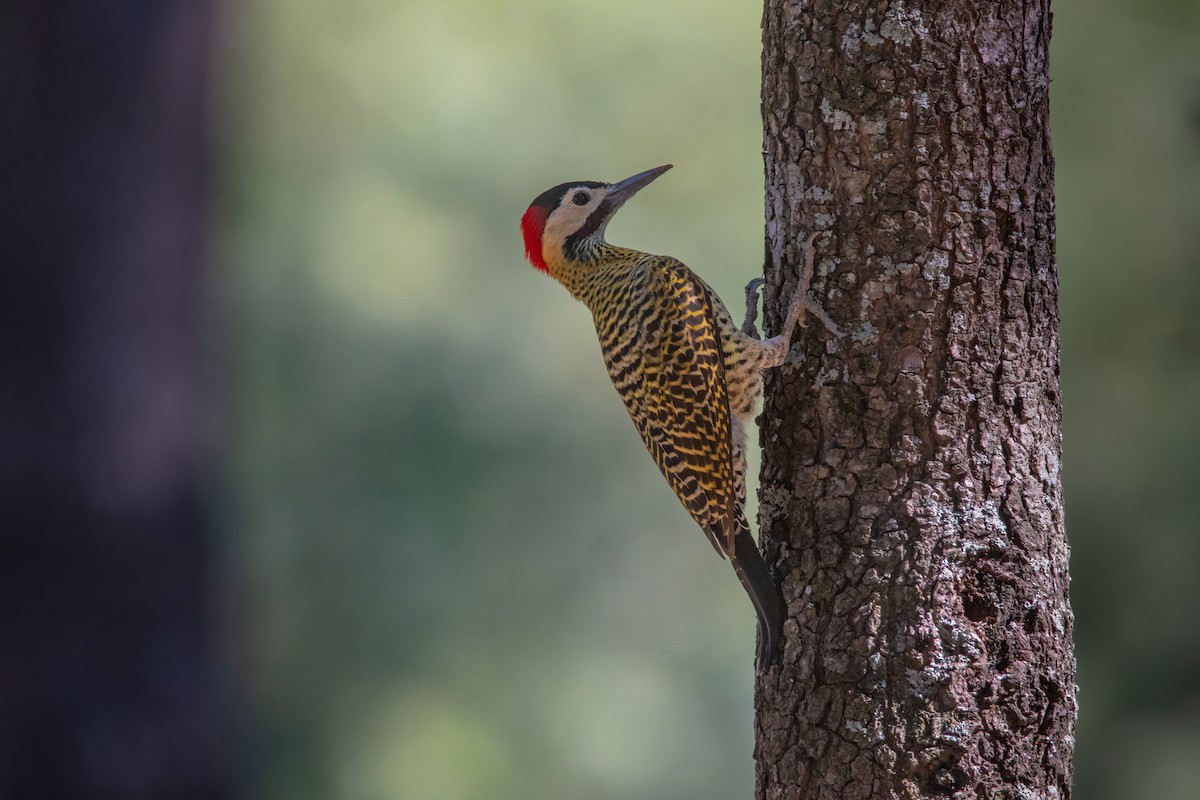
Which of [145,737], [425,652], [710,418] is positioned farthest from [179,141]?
[425,652]

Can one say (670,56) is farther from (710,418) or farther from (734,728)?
(710,418)

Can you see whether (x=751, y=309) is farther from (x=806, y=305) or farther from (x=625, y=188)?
(x=806, y=305)

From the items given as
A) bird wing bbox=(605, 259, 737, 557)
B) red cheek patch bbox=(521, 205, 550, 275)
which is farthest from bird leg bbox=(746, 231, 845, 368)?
red cheek patch bbox=(521, 205, 550, 275)

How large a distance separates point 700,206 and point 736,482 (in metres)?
9.80

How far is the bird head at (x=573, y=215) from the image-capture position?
4910 millimetres

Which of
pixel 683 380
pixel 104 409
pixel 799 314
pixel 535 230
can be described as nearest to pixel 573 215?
pixel 535 230

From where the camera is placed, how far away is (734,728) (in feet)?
46.9

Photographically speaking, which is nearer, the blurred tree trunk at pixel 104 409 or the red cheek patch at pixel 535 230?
the blurred tree trunk at pixel 104 409

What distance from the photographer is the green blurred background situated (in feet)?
45.4

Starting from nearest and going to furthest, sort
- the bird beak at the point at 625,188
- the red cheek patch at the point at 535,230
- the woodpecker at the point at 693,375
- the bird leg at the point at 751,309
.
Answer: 1. the woodpecker at the point at 693,375
2. the bird leg at the point at 751,309
3. the bird beak at the point at 625,188
4. the red cheek patch at the point at 535,230

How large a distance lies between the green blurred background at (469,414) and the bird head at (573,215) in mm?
8048

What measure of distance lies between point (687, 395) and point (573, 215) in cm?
116

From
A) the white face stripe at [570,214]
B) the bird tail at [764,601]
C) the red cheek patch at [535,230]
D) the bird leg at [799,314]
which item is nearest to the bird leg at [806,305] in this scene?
the bird leg at [799,314]

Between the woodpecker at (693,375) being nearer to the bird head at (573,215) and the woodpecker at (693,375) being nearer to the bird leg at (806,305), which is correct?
the bird leg at (806,305)
